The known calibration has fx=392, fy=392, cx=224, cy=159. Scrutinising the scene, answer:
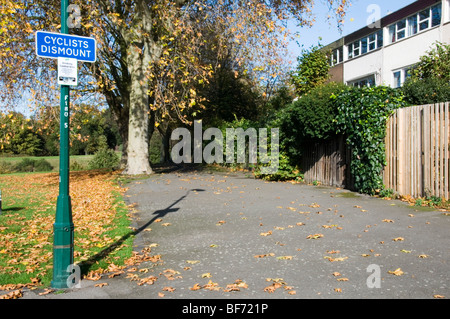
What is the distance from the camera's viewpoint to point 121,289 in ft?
15.8

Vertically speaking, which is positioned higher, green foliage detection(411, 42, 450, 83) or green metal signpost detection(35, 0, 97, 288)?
green foliage detection(411, 42, 450, 83)

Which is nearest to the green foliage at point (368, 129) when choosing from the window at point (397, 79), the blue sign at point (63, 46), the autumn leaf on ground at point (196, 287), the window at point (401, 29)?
the autumn leaf on ground at point (196, 287)

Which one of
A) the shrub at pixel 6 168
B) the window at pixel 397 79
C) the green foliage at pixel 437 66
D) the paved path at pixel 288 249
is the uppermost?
the window at pixel 397 79

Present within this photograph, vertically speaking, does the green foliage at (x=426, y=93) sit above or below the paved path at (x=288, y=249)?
above

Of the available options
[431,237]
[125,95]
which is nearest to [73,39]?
[431,237]

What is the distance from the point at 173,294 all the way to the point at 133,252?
2.05 m

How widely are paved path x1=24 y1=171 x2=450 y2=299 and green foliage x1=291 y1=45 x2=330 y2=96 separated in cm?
1057

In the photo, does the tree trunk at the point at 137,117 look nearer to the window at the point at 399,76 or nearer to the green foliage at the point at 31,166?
the window at the point at 399,76

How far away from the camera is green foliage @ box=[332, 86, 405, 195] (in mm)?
10734

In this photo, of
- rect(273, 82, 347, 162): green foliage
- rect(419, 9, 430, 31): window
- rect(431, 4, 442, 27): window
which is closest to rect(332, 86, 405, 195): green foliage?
rect(273, 82, 347, 162): green foliage

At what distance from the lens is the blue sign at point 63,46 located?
191 inches

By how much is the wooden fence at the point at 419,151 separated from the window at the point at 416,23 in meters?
16.2

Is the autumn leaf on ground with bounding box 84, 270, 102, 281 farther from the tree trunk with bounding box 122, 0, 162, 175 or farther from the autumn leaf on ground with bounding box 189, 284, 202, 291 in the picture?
the tree trunk with bounding box 122, 0, 162, 175
